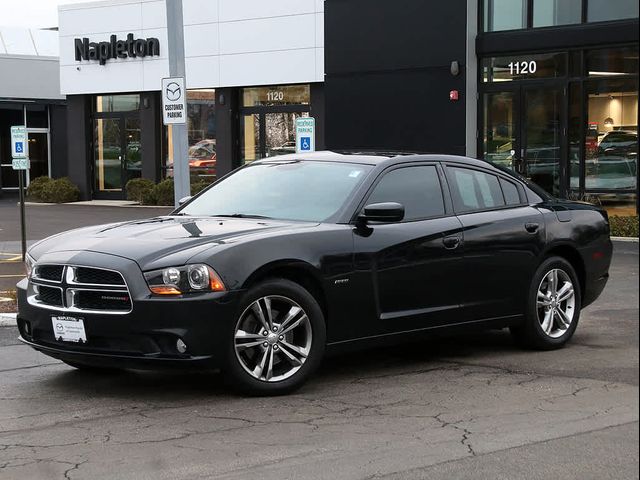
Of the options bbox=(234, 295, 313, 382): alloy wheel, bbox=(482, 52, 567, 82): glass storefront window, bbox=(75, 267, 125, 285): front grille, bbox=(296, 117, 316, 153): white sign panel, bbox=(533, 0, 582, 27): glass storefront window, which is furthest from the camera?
bbox=(482, 52, 567, 82): glass storefront window

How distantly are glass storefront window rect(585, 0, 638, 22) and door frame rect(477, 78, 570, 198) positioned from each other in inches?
54.8

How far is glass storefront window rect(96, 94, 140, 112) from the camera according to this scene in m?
34.2

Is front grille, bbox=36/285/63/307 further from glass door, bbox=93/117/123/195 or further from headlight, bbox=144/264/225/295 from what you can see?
glass door, bbox=93/117/123/195

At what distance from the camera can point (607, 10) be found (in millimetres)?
20328

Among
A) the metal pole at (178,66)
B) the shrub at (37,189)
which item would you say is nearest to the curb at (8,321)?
the metal pole at (178,66)

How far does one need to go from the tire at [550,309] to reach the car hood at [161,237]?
2.08 meters

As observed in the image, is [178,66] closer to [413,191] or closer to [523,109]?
[413,191]

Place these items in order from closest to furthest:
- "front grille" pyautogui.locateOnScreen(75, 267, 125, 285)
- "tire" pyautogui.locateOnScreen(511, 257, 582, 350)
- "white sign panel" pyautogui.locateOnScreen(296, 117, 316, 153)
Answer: "front grille" pyautogui.locateOnScreen(75, 267, 125, 285)
"tire" pyautogui.locateOnScreen(511, 257, 582, 350)
"white sign panel" pyautogui.locateOnScreen(296, 117, 316, 153)

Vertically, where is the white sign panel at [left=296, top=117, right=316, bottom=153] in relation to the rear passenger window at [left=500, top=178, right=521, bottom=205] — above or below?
above

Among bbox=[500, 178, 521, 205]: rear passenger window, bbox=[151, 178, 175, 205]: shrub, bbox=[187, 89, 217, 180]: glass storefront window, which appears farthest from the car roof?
bbox=[187, 89, 217, 180]: glass storefront window

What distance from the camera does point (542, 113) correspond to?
2144 cm

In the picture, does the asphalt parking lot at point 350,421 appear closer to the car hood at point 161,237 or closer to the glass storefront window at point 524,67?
the car hood at point 161,237

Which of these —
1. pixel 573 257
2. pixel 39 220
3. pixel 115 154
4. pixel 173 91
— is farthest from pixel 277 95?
pixel 573 257

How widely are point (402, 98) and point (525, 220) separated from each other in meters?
15.9
